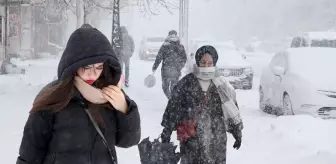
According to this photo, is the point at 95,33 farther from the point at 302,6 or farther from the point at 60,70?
the point at 302,6

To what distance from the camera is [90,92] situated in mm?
2908

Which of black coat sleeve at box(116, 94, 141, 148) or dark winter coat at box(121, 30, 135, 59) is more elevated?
dark winter coat at box(121, 30, 135, 59)

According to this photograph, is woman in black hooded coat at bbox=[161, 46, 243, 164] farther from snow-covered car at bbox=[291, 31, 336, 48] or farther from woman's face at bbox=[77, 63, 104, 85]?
snow-covered car at bbox=[291, 31, 336, 48]

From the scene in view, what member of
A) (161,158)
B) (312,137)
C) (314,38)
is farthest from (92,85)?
(314,38)

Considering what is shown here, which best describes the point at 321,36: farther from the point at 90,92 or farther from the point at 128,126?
the point at 90,92

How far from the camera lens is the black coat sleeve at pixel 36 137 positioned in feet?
9.57

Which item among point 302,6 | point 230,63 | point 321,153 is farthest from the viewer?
point 302,6

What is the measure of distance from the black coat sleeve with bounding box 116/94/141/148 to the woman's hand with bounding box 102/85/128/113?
0.04 m

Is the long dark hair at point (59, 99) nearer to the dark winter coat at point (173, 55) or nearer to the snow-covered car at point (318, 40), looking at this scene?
the dark winter coat at point (173, 55)

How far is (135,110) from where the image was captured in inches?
120

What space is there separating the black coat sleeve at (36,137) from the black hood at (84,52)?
0.24m

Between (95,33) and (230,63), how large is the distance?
14.9 metres

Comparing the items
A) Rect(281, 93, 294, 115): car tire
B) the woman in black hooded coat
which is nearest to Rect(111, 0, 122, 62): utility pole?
Rect(281, 93, 294, 115): car tire

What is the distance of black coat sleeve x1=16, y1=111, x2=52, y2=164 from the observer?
9.57 ft
